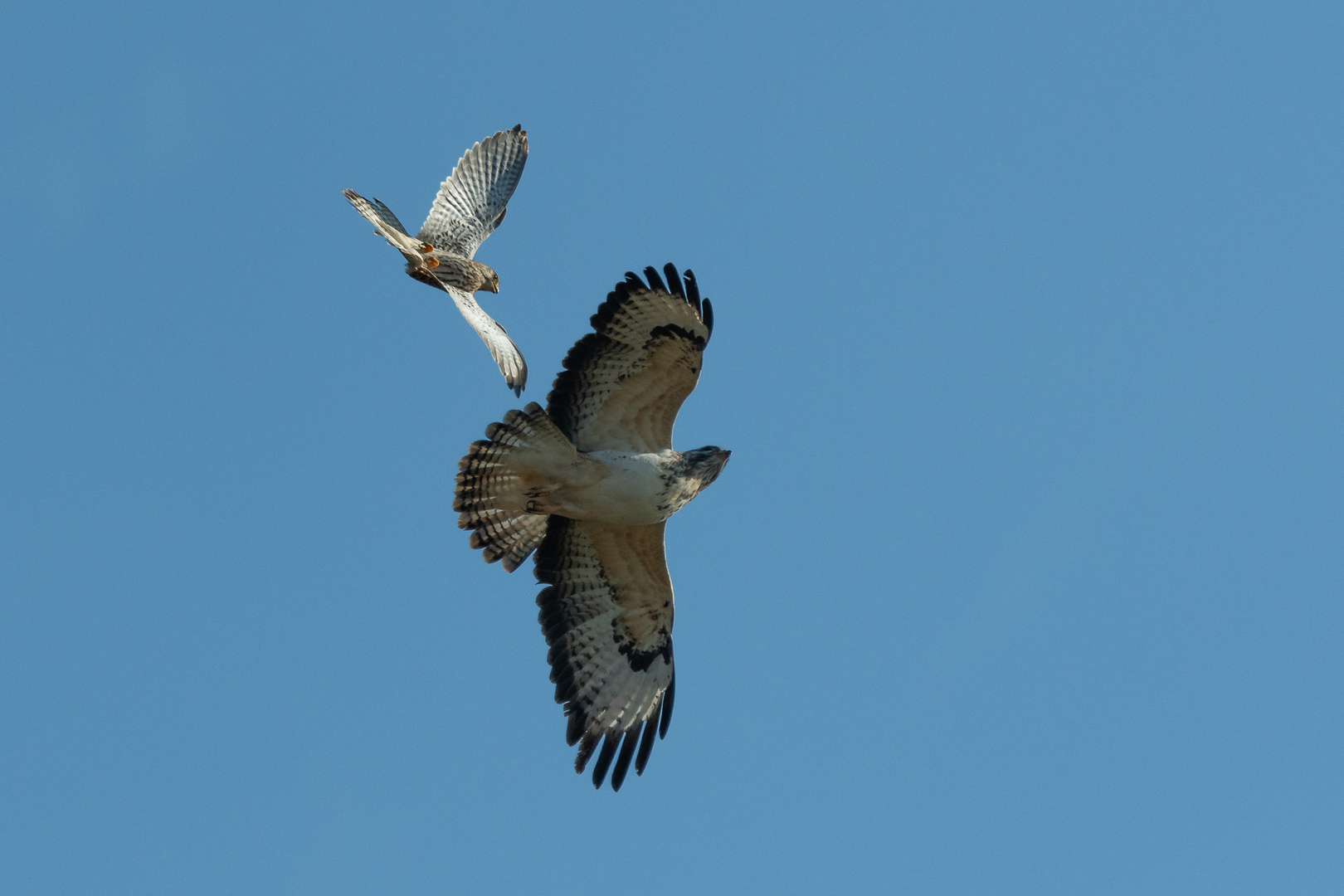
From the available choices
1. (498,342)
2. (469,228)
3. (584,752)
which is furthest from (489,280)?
(584,752)

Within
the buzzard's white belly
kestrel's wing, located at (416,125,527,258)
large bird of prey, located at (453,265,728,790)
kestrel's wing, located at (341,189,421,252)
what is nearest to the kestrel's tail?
large bird of prey, located at (453,265,728,790)

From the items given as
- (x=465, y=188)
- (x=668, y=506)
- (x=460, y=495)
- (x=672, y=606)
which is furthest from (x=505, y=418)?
(x=465, y=188)

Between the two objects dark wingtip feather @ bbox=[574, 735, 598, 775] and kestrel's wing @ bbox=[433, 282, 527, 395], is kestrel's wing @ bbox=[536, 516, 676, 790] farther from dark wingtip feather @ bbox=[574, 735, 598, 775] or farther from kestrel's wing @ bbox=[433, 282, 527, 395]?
→ kestrel's wing @ bbox=[433, 282, 527, 395]

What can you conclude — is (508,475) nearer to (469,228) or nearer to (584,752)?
(584,752)

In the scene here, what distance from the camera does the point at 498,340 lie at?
8.94m

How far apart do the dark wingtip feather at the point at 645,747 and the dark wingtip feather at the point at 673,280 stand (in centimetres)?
260

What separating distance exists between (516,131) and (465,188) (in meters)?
0.96

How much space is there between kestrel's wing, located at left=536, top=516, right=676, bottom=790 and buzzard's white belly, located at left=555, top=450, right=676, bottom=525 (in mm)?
267

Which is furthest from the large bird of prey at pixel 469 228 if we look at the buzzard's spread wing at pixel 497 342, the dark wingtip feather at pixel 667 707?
the dark wingtip feather at pixel 667 707

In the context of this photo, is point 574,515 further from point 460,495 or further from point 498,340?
point 498,340

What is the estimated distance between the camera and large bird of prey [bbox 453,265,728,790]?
7844 mm

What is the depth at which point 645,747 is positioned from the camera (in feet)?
27.8

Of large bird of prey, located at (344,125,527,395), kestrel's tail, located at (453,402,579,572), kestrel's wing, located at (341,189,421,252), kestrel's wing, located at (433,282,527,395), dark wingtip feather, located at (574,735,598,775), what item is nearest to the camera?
kestrel's tail, located at (453,402,579,572)

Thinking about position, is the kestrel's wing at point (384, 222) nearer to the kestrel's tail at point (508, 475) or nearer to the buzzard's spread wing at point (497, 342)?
the buzzard's spread wing at point (497, 342)
